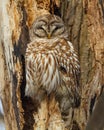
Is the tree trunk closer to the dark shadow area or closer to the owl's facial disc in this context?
the owl's facial disc

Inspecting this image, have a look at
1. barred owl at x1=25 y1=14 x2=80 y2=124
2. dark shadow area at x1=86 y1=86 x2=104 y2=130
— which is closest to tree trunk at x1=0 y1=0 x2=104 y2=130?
Result: barred owl at x1=25 y1=14 x2=80 y2=124

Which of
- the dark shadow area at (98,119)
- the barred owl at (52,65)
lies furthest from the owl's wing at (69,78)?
the dark shadow area at (98,119)

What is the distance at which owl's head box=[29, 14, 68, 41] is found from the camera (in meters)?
2.30

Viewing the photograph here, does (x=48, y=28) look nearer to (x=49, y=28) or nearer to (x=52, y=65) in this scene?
(x=49, y=28)

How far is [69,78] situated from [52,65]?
5.4 inches

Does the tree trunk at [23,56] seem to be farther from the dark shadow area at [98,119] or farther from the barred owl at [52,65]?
the dark shadow area at [98,119]

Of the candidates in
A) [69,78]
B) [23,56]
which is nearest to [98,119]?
[69,78]

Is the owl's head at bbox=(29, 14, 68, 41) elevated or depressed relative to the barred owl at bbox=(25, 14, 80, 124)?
elevated

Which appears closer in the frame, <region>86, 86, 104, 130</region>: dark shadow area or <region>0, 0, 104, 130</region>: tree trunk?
<region>86, 86, 104, 130</region>: dark shadow area

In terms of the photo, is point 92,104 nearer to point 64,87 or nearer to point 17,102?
point 64,87

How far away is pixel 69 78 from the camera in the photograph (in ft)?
7.33

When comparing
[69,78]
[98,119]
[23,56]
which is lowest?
[69,78]

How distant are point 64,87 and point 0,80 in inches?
18.9

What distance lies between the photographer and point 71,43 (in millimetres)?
2354
